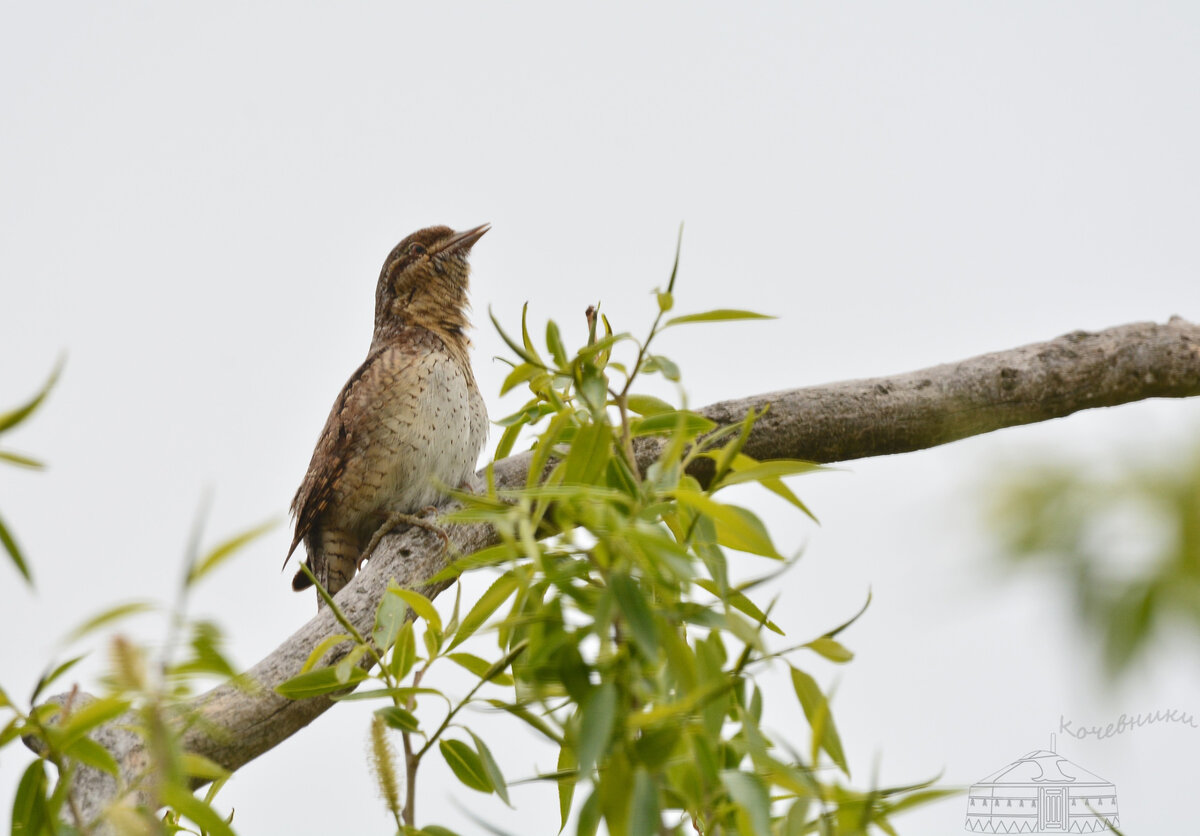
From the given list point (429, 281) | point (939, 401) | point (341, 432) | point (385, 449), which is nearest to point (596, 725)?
point (939, 401)

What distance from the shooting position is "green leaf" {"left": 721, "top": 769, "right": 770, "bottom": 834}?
732mm

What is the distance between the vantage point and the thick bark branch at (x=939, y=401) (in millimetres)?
2541

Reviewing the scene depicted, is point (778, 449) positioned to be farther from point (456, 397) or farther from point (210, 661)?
point (210, 661)

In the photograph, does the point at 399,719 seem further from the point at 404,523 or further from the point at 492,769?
the point at 404,523

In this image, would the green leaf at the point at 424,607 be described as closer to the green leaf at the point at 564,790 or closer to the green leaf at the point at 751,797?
the green leaf at the point at 564,790

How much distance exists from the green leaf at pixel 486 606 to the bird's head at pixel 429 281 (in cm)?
257

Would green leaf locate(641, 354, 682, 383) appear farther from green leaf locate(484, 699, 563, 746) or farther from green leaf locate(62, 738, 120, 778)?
green leaf locate(62, 738, 120, 778)

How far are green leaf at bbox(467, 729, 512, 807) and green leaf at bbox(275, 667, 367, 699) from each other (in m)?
0.14

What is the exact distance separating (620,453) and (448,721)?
31cm

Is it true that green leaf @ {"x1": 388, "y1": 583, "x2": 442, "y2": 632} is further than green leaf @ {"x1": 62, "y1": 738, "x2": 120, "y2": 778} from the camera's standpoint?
Yes

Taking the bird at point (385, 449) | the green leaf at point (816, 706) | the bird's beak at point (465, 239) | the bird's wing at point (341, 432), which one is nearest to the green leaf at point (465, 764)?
the green leaf at point (816, 706)

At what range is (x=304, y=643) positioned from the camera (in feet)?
6.46

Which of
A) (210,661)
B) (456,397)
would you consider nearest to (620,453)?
(210,661)

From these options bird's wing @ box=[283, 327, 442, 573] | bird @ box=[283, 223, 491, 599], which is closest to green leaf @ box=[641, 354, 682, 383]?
bird @ box=[283, 223, 491, 599]
